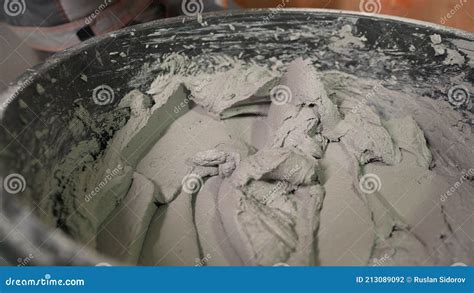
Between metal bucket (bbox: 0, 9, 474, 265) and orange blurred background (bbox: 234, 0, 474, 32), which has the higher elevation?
orange blurred background (bbox: 234, 0, 474, 32)

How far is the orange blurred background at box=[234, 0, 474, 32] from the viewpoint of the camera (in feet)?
5.70

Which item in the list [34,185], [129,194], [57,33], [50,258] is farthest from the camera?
[57,33]

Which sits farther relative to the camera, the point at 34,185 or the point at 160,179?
the point at 160,179

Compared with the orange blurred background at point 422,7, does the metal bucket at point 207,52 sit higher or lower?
lower

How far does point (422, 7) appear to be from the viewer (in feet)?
5.86

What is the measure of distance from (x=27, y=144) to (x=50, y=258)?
1.02 feet

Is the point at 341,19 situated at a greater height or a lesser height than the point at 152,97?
greater

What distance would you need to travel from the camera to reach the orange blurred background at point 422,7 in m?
1.74

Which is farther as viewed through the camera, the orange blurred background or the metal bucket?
the orange blurred background

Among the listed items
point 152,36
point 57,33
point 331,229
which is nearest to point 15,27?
point 57,33

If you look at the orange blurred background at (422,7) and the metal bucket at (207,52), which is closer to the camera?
the metal bucket at (207,52)

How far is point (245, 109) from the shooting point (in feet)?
3.84

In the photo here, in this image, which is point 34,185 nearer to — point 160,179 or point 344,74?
point 160,179

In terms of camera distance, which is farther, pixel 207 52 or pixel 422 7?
pixel 422 7
